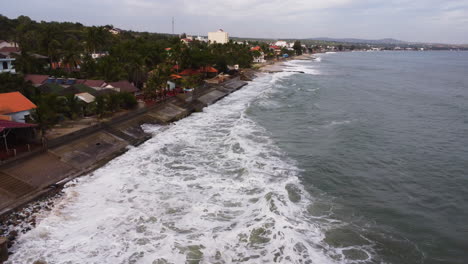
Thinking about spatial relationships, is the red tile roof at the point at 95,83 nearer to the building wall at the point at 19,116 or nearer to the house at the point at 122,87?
the house at the point at 122,87

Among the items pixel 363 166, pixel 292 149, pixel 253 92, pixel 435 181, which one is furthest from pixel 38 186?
pixel 253 92

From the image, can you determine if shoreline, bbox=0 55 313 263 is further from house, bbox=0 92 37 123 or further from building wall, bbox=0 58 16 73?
building wall, bbox=0 58 16 73

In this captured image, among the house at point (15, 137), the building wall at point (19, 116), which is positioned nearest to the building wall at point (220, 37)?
the building wall at point (19, 116)

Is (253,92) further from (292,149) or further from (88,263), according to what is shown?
(88,263)

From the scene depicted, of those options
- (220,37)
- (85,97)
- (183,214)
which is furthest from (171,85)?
(220,37)

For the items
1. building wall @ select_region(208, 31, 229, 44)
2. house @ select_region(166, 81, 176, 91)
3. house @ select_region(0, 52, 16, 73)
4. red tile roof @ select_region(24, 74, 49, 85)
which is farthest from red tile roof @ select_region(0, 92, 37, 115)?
building wall @ select_region(208, 31, 229, 44)

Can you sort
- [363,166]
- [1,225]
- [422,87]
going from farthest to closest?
[422,87] → [363,166] → [1,225]

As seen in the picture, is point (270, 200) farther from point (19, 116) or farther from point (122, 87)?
point (122, 87)
